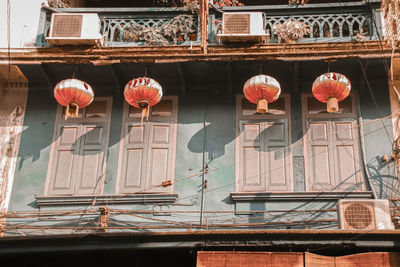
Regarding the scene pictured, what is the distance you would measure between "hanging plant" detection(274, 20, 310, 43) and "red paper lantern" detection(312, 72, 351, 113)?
134 cm

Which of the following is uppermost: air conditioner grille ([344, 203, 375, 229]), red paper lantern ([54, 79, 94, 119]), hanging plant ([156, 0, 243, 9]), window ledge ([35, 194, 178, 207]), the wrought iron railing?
hanging plant ([156, 0, 243, 9])

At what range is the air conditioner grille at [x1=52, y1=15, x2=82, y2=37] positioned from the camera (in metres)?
10.6

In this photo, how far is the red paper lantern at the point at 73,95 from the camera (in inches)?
384

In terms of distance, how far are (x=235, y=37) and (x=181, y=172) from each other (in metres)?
2.71

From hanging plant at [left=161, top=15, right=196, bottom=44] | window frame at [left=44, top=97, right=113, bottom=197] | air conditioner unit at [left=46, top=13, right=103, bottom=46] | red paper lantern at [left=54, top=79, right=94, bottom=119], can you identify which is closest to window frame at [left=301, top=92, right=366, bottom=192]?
hanging plant at [left=161, top=15, right=196, bottom=44]

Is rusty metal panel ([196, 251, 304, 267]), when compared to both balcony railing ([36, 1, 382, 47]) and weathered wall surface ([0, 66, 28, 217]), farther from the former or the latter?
balcony railing ([36, 1, 382, 47])

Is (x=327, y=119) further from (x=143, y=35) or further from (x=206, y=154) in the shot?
(x=143, y=35)

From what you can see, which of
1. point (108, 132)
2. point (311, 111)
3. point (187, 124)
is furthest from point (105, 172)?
point (311, 111)

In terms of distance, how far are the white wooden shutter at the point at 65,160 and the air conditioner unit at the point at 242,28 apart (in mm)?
3331

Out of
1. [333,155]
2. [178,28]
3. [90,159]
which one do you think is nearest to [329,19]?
[333,155]

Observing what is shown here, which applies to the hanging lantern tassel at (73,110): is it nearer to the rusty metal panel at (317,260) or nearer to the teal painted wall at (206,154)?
the teal painted wall at (206,154)

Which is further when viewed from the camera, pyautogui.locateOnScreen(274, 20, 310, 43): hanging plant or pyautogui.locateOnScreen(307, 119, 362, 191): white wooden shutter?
pyautogui.locateOnScreen(274, 20, 310, 43): hanging plant

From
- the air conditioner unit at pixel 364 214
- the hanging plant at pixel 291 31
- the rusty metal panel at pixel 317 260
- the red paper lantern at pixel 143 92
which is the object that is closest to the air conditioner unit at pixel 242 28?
the hanging plant at pixel 291 31

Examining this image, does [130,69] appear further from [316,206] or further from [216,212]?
[316,206]
